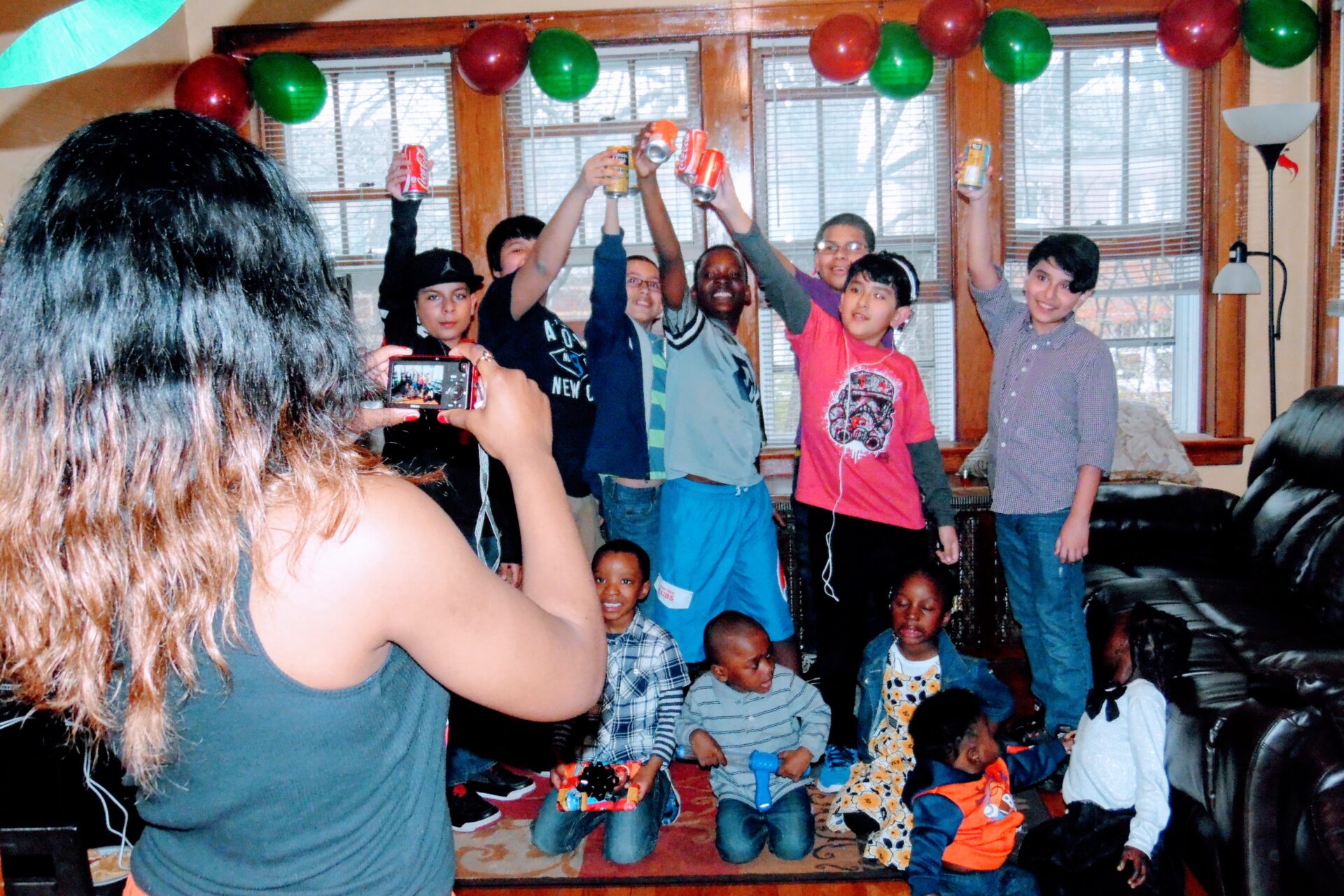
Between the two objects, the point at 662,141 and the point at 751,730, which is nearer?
the point at 662,141

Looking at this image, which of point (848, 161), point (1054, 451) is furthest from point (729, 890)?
point (848, 161)

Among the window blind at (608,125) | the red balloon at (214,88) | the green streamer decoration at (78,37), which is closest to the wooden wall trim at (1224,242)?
the window blind at (608,125)

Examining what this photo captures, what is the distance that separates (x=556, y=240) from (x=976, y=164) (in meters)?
1.09

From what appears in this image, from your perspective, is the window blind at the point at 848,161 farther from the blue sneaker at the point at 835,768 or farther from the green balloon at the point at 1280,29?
the blue sneaker at the point at 835,768

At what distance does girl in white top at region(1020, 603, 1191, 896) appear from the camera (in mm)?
2078

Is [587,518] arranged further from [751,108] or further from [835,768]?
[751,108]

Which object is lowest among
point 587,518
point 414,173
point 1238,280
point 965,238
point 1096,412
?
point 587,518

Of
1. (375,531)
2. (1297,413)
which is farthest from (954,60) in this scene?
(375,531)

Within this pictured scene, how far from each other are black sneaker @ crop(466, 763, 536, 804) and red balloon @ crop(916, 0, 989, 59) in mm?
2757

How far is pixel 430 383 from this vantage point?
3.21 feet

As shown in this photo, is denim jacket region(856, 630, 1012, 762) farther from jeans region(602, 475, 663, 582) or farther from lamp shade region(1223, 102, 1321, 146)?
lamp shade region(1223, 102, 1321, 146)

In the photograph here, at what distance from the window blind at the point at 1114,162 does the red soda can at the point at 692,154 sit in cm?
200

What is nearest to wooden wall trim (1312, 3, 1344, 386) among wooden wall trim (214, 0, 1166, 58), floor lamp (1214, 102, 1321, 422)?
floor lamp (1214, 102, 1321, 422)

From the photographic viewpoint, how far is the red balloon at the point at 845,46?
3.58m
